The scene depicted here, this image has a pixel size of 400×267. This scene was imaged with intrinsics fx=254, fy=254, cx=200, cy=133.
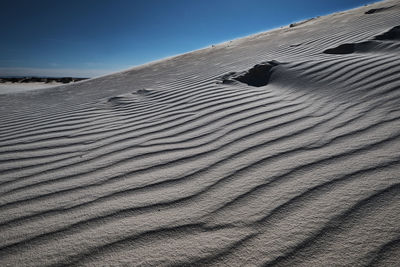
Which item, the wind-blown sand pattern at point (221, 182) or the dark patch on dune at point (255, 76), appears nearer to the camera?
the wind-blown sand pattern at point (221, 182)

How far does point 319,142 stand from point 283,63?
7.50 feet

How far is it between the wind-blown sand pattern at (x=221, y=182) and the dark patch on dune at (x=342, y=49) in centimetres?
132

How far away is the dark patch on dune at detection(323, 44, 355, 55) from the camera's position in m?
3.96

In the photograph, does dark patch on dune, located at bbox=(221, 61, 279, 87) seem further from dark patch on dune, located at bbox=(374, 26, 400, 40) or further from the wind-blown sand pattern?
dark patch on dune, located at bbox=(374, 26, 400, 40)

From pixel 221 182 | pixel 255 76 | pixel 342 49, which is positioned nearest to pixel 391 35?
pixel 342 49

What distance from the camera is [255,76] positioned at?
3.64 meters

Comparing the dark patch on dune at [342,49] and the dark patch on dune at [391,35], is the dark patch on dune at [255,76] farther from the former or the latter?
the dark patch on dune at [391,35]

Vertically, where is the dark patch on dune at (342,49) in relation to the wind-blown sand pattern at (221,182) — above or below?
above

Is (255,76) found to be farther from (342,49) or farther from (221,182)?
(221,182)

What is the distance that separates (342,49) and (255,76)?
1.61m

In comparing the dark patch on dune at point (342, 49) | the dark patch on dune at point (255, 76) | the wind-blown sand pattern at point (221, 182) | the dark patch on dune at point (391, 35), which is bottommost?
the wind-blown sand pattern at point (221, 182)

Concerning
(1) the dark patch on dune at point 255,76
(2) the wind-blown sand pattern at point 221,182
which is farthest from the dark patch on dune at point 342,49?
(2) the wind-blown sand pattern at point 221,182

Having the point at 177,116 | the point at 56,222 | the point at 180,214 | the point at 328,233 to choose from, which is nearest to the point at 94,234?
the point at 56,222

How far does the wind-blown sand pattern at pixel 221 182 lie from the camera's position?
39.7 inches
